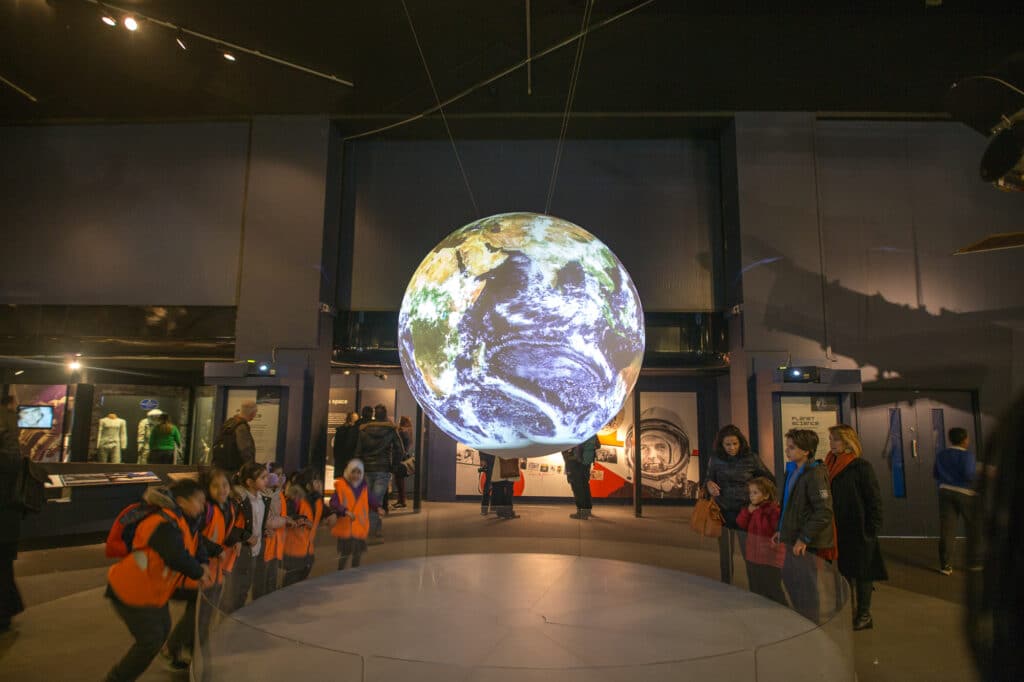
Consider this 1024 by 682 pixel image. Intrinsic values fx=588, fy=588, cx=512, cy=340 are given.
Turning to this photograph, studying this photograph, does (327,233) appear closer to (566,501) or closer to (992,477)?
(566,501)

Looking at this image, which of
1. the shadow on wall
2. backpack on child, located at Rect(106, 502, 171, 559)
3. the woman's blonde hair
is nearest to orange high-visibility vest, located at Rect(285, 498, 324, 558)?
backpack on child, located at Rect(106, 502, 171, 559)

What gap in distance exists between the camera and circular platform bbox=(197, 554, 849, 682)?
247 cm

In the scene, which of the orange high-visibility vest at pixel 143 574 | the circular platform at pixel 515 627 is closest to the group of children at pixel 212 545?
the orange high-visibility vest at pixel 143 574

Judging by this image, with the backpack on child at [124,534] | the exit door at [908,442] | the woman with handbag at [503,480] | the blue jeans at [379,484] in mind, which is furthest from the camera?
the woman with handbag at [503,480]

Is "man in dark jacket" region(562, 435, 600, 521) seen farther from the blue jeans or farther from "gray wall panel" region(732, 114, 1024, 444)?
the blue jeans

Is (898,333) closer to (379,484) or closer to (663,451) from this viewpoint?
(663,451)

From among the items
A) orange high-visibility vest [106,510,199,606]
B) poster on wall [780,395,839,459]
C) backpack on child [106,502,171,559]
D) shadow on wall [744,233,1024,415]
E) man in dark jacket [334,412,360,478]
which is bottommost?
orange high-visibility vest [106,510,199,606]

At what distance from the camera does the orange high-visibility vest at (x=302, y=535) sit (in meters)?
5.35

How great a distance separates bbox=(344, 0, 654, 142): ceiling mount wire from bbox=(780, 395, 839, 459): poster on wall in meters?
5.76

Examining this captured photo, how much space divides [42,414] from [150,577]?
37.6ft

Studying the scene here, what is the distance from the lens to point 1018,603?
0.92 metres

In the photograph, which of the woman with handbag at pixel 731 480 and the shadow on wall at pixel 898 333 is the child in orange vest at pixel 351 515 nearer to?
the woman with handbag at pixel 731 480

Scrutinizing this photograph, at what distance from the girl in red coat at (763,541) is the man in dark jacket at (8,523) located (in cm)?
602

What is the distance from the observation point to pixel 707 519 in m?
5.60
